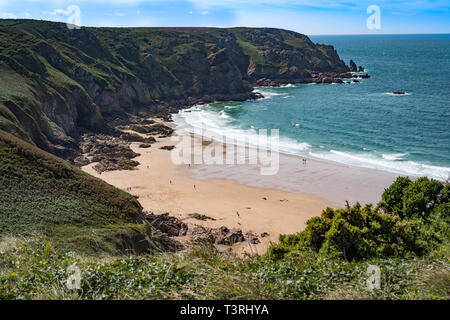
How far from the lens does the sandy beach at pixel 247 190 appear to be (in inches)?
1133

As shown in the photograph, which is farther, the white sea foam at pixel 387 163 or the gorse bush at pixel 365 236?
the white sea foam at pixel 387 163

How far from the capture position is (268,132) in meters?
57.9

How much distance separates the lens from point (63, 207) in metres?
20.7

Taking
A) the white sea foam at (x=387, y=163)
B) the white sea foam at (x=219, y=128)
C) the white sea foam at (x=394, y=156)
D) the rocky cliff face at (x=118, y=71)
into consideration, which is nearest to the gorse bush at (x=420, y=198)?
the white sea foam at (x=387, y=163)

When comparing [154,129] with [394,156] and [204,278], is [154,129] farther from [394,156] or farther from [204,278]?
[204,278]

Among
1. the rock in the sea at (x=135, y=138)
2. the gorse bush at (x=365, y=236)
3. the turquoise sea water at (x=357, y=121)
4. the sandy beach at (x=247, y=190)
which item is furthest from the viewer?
the rock in the sea at (x=135, y=138)

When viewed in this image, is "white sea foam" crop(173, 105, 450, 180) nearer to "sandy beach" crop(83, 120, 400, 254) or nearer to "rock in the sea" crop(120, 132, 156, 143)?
"sandy beach" crop(83, 120, 400, 254)

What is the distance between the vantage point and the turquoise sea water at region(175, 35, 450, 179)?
43900mm

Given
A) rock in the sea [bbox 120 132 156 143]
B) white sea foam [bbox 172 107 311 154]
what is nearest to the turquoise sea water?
white sea foam [bbox 172 107 311 154]

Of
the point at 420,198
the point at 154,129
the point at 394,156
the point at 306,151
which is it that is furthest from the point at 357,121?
the point at 420,198

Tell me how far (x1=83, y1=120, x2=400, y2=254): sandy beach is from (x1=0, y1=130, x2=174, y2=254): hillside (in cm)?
689

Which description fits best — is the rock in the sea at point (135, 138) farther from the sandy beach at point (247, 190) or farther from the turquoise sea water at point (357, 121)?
the turquoise sea water at point (357, 121)

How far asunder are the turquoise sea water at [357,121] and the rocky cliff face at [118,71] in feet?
35.8
